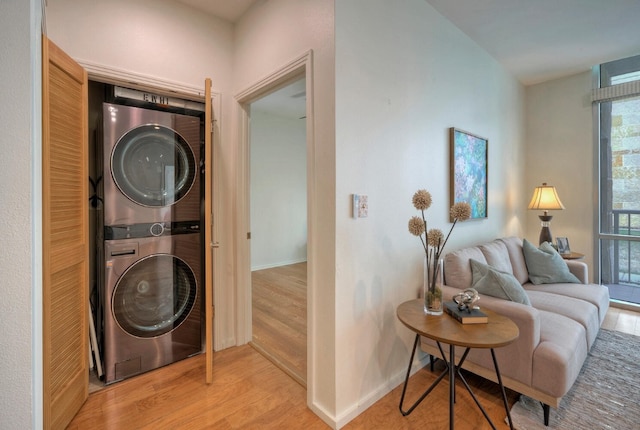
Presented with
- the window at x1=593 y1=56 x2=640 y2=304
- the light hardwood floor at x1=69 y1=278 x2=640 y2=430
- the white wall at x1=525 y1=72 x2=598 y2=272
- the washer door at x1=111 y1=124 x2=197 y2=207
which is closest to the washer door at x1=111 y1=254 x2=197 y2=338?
the light hardwood floor at x1=69 y1=278 x2=640 y2=430

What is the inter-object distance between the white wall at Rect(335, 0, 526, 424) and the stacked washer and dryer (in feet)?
4.33

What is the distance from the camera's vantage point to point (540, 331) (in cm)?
184

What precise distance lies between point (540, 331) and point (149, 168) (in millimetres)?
2916

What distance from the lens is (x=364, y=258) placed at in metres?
1.83

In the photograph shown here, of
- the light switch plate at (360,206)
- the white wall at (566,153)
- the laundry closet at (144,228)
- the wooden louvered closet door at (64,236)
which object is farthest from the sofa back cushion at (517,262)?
the wooden louvered closet door at (64,236)

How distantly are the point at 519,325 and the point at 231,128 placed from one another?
8.35 feet

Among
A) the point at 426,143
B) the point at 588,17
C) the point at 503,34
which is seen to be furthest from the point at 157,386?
the point at 588,17

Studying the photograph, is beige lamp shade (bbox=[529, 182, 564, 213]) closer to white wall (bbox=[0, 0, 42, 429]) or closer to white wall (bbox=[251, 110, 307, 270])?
white wall (bbox=[251, 110, 307, 270])

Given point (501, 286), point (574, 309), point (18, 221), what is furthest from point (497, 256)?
point (18, 221)

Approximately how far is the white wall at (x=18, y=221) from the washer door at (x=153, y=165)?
3.53 ft

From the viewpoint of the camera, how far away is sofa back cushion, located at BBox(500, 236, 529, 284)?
115 inches

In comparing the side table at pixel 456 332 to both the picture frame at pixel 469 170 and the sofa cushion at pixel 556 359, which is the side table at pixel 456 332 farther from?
the picture frame at pixel 469 170

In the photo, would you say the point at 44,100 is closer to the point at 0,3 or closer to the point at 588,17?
the point at 0,3

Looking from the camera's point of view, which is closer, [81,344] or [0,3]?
[0,3]
